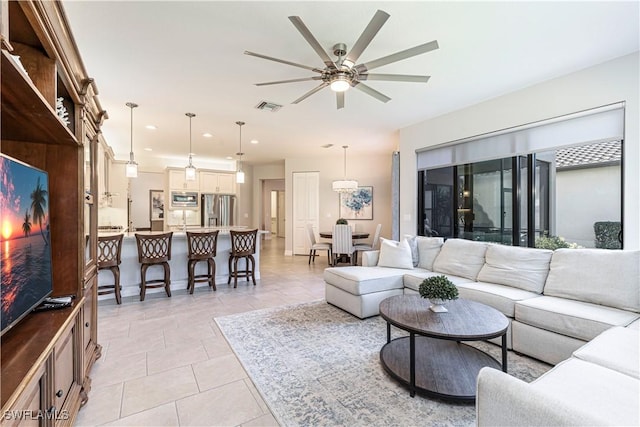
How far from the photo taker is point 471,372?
2148mm

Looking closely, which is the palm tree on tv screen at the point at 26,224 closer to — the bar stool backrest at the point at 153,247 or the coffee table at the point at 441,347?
the coffee table at the point at 441,347

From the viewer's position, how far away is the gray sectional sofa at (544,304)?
3.68 ft

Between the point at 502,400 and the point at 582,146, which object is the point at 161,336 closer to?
the point at 502,400

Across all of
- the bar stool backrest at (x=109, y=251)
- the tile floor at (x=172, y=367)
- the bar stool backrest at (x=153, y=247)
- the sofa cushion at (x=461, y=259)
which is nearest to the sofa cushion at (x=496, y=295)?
the sofa cushion at (x=461, y=259)

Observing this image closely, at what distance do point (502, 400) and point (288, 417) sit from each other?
1.24 meters

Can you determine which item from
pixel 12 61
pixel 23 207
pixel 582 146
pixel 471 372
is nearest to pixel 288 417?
pixel 471 372

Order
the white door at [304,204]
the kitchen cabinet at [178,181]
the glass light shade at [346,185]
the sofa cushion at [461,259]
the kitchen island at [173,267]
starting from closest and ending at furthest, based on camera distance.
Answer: the sofa cushion at [461,259]
the kitchen island at [173,267]
the glass light shade at [346,185]
the kitchen cabinet at [178,181]
the white door at [304,204]

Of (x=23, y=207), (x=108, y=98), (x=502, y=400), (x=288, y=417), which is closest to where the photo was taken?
(x=502, y=400)

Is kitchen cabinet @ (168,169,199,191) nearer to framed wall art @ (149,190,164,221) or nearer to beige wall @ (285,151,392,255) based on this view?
framed wall art @ (149,190,164,221)

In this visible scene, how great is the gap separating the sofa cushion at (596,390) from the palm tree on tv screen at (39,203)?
2.41 metres

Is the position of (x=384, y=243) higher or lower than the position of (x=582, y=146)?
lower

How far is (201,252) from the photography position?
4473 millimetres

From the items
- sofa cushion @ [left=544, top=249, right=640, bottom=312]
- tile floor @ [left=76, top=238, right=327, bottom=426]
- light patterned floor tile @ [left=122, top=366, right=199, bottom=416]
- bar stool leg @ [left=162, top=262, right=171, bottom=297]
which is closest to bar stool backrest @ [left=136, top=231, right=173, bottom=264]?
bar stool leg @ [left=162, top=262, right=171, bottom=297]

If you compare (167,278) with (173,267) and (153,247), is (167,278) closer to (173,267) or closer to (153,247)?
(173,267)
